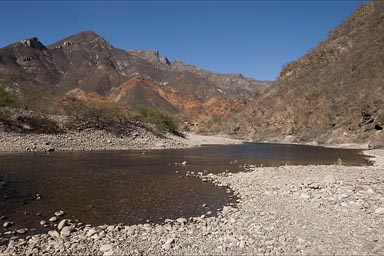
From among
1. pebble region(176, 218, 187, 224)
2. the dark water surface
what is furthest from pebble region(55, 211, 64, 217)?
pebble region(176, 218, 187, 224)

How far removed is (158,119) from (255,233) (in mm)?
50047

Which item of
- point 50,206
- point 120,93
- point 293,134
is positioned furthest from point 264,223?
point 120,93

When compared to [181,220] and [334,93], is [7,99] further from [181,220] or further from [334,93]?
[334,93]

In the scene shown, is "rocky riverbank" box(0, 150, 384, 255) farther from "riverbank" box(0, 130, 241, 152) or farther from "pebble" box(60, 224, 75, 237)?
"riverbank" box(0, 130, 241, 152)

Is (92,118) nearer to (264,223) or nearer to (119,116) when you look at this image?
(119,116)

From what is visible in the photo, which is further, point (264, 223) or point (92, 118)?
point (92, 118)

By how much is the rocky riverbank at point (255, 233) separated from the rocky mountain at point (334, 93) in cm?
3684

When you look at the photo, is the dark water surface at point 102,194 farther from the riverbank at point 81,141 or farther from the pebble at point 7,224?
the riverbank at point 81,141

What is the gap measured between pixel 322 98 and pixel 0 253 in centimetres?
6450

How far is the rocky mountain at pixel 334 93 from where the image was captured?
1996 inches

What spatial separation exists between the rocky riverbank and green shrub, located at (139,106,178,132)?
44484mm

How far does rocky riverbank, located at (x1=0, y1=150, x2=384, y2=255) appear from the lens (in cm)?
739

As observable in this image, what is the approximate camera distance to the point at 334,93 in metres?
61.2

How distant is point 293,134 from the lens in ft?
204
